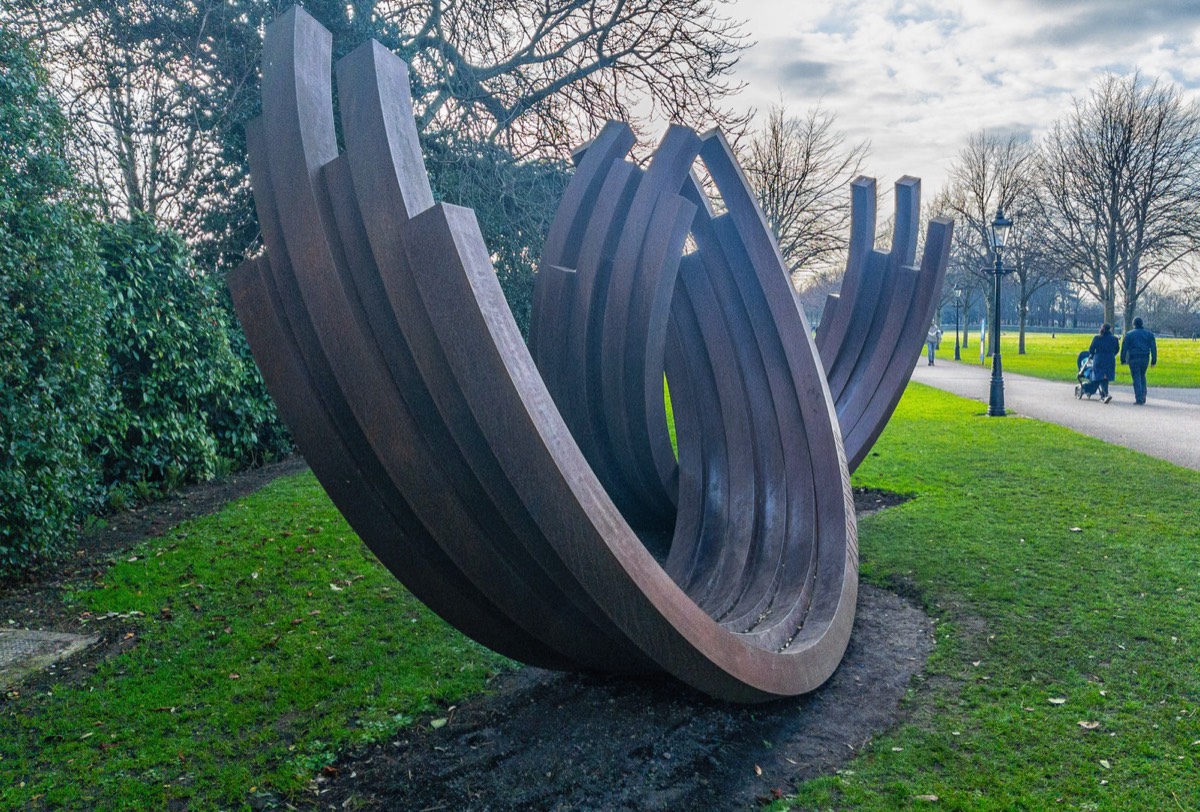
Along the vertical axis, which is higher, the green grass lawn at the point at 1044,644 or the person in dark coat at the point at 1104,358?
the person in dark coat at the point at 1104,358

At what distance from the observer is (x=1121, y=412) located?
658 inches

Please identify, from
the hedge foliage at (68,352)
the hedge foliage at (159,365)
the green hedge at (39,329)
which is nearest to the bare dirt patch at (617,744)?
the green hedge at (39,329)

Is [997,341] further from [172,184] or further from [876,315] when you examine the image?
[172,184]

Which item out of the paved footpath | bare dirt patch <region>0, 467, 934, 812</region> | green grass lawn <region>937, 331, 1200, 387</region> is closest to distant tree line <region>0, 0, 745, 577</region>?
bare dirt patch <region>0, 467, 934, 812</region>

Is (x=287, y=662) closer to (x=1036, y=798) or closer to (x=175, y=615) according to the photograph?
(x=175, y=615)

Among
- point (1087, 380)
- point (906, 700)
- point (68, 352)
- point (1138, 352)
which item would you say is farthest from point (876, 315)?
point (1087, 380)

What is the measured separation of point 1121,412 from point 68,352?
60.4 ft

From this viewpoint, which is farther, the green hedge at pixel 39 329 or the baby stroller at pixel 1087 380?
the baby stroller at pixel 1087 380

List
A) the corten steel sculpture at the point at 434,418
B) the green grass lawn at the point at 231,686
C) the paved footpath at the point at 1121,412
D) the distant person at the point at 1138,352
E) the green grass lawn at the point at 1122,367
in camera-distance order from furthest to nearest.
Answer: the green grass lawn at the point at 1122,367 < the distant person at the point at 1138,352 < the paved footpath at the point at 1121,412 < the green grass lawn at the point at 231,686 < the corten steel sculpture at the point at 434,418

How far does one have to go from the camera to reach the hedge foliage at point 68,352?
21.1ft

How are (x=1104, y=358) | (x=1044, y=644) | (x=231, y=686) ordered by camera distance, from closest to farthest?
(x=231, y=686), (x=1044, y=644), (x=1104, y=358)

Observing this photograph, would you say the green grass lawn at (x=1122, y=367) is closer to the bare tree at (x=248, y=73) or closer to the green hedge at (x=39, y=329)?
the bare tree at (x=248, y=73)

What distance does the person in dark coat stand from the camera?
1794 cm

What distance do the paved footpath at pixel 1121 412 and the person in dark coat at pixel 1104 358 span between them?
424 millimetres
